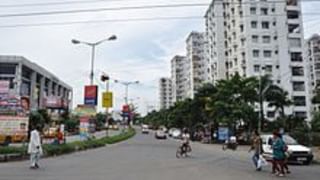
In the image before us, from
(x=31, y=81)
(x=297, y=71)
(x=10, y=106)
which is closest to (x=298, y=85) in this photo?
(x=297, y=71)

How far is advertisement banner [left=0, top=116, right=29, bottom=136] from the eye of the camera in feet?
106

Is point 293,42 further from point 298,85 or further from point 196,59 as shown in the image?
point 196,59

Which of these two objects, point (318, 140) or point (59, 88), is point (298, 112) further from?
point (59, 88)

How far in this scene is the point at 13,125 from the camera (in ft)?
107

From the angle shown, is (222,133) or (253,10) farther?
(253,10)

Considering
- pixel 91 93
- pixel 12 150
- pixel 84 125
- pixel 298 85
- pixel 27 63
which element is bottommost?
pixel 12 150

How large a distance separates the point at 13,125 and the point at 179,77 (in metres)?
135

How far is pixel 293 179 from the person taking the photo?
52.9 ft

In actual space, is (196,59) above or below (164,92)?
above

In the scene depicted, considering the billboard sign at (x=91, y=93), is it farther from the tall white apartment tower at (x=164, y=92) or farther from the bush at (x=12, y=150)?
the tall white apartment tower at (x=164, y=92)

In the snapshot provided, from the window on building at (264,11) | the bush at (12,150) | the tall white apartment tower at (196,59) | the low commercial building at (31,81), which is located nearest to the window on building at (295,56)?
the window on building at (264,11)

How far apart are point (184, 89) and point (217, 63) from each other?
2175 inches

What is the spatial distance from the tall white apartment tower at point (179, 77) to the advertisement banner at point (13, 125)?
382ft

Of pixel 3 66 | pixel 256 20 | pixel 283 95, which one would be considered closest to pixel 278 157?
pixel 283 95
